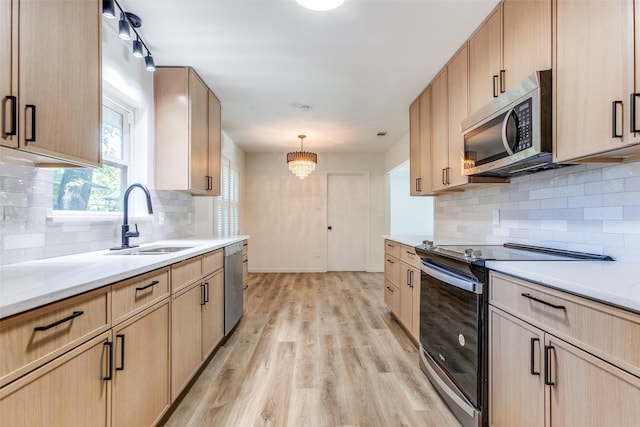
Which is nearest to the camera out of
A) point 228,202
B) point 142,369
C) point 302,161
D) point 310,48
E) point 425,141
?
point 142,369

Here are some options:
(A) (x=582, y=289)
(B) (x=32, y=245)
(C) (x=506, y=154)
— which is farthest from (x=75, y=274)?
(C) (x=506, y=154)

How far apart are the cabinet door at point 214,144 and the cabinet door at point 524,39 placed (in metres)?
2.62

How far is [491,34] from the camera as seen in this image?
1936mm

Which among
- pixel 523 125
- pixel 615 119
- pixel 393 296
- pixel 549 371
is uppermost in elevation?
pixel 523 125

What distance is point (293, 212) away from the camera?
20.4 ft

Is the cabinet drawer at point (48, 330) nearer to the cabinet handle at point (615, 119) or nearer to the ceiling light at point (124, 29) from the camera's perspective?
the ceiling light at point (124, 29)

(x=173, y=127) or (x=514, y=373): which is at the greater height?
(x=173, y=127)

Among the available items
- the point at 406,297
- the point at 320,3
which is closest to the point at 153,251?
the point at 320,3

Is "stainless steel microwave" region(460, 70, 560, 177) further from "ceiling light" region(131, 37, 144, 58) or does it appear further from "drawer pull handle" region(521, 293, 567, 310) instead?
"ceiling light" region(131, 37, 144, 58)

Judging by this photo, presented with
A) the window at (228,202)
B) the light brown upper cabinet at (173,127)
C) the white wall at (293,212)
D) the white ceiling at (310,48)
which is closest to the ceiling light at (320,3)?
the white ceiling at (310,48)

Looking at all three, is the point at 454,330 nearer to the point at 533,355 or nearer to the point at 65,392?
the point at 533,355

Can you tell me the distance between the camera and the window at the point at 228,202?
4.48m

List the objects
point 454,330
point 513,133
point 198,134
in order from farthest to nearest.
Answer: point 198,134 → point 454,330 → point 513,133

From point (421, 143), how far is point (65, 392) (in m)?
3.17
